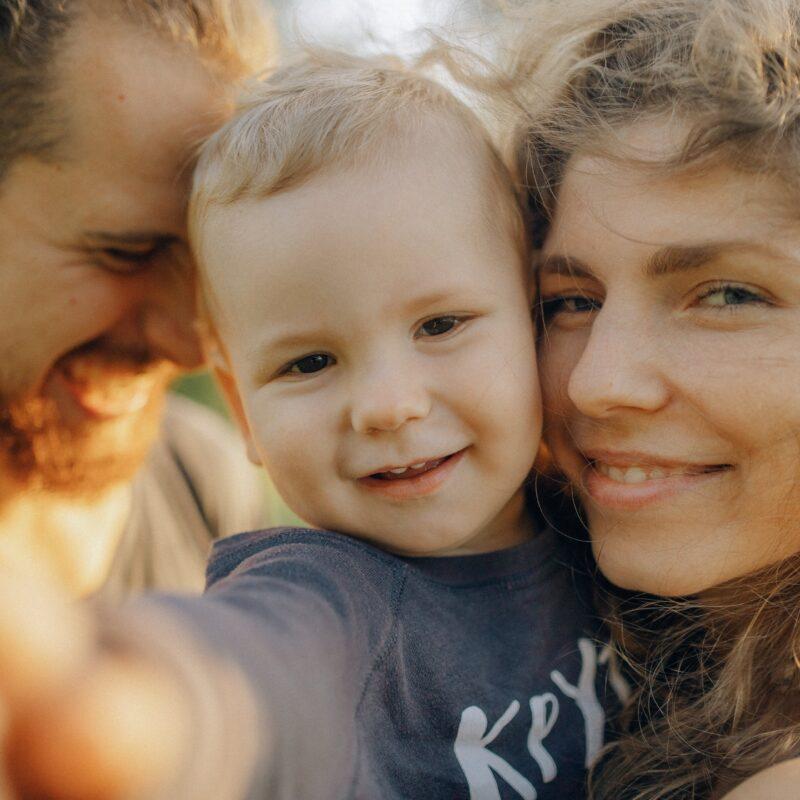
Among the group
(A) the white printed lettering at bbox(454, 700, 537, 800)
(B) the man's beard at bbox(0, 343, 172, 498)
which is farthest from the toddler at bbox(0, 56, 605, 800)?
(B) the man's beard at bbox(0, 343, 172, 498)

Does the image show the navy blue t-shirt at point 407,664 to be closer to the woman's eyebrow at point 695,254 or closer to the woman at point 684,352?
the woman at point 684,352

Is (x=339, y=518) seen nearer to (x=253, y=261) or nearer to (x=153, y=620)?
(x=253, y=261)

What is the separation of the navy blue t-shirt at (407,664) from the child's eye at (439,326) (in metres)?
0.43

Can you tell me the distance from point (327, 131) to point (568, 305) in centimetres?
63

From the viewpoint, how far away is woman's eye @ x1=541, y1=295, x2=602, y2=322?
6.25 feet

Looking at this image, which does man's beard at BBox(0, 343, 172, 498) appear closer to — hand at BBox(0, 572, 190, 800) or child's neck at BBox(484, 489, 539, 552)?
child's neck at BBox(484, 489, 539, 552)

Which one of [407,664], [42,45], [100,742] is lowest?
[407,664]

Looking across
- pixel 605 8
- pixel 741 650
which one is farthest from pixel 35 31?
pixel 741 650

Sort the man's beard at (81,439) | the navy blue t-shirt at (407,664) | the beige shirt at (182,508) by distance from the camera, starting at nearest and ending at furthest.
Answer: the navy blue t-shirt at (407,664) < the man's beard at (81,439) < the beige shirt at (182,508)

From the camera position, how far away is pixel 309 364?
179 centimetres

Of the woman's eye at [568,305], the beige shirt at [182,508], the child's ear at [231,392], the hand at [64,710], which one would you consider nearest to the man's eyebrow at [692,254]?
the woman's eye at [568,305]

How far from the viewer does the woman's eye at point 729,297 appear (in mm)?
1652

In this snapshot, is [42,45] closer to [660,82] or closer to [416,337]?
[416,337]

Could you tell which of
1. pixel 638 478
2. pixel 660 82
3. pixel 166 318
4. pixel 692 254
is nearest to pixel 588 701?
pixel 638 478
